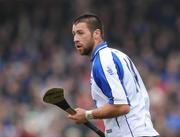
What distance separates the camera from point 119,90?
7508 mm

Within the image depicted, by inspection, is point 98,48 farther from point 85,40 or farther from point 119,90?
point 119,90

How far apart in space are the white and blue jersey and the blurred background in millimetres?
6036

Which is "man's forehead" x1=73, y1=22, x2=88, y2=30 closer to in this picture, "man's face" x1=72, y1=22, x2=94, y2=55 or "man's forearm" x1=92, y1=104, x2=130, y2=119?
"man's face" x1=72, y1=22, x2=94, y2=55

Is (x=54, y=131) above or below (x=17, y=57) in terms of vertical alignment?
below

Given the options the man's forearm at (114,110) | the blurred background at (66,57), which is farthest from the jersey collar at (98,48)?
the blurred background at (66,57)

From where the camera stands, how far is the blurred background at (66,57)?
14.8 metres

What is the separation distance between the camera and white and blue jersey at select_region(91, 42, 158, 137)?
750cm

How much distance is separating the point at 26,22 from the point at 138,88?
39.2 feet

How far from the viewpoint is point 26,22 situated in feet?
63.8

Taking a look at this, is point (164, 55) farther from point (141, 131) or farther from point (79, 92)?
point (141, 131)

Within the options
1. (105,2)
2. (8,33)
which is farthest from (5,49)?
(105,2)

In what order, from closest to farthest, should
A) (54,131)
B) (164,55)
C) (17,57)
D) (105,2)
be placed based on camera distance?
(54,131)
(164,55)
(17,57)
(105,2)

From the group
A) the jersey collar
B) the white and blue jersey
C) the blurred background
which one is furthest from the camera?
the blurred background

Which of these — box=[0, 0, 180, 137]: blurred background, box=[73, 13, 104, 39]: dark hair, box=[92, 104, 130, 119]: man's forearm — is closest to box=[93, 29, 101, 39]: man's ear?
box=[73, 13, 104, 39]: dark hair
